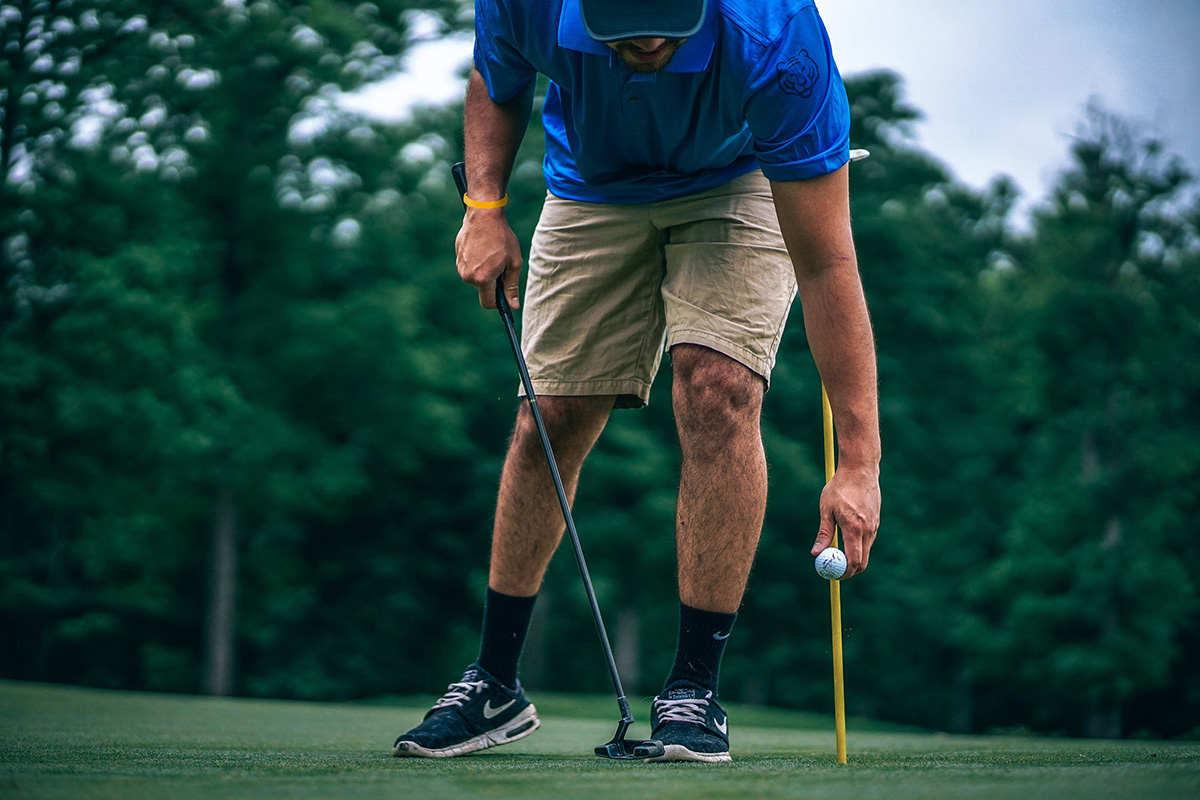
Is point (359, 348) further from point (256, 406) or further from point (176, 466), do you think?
point (176, 466)

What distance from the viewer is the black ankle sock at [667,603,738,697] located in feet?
8.54

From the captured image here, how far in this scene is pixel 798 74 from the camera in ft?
7.57

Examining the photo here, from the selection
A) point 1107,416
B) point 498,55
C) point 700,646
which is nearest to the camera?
point 700,646

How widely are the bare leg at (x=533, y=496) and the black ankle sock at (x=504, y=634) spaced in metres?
0.03

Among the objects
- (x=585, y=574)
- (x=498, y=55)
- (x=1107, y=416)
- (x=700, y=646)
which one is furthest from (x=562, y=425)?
(x=1107, y=416)

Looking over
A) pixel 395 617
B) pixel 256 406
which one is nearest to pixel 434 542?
pixel 395 617

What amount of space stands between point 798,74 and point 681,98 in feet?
0.96

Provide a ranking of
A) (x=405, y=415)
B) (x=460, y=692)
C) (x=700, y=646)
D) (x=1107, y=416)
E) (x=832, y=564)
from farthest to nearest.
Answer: (x=1107, y=416)
(x=405, y=415)
(x=460, y=692)
(x=700, y=646)
(x=832, y=564)

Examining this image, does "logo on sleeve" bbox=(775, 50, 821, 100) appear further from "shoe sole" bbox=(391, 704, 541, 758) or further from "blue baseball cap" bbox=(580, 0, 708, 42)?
"shoe sole" bbox=(391, 704, 541, 758)

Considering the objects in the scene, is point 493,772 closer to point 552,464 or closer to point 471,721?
point 471,721

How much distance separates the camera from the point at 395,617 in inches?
882

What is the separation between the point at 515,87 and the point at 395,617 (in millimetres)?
20322

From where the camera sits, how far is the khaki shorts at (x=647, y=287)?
2.71 m

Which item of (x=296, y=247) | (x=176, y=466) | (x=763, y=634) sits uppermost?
(x=296, y=247)
